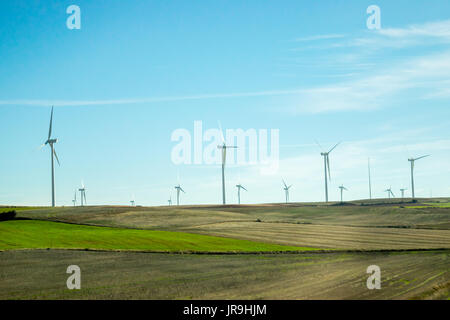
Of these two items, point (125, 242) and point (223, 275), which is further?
point (125, 242)

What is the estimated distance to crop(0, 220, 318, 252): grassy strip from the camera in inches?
1820

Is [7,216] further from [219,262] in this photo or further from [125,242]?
[219,262]

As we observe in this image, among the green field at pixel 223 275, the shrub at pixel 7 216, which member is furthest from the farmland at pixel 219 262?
the shrub at pixel 7 216

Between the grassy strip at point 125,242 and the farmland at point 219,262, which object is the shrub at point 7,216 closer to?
the farmland at point 219,262

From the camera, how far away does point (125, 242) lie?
168 feet

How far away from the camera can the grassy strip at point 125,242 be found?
1820 inches

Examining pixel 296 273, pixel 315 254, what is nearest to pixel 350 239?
pixel 315 254

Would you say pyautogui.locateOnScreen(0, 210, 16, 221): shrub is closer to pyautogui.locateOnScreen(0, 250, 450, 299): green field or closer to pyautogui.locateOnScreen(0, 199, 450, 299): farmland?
pyautogui.locateOnScreen(0, 199, 450, 299): farmland

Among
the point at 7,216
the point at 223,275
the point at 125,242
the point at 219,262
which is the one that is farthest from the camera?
the point at 7,216

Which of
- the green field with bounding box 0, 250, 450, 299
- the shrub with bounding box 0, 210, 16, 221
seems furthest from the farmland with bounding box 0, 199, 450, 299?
the shrub with bounding box 0, 210, 16, 221

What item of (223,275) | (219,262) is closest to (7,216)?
(219,262)

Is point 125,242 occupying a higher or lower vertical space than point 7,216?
lower

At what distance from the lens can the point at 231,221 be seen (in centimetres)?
8475
